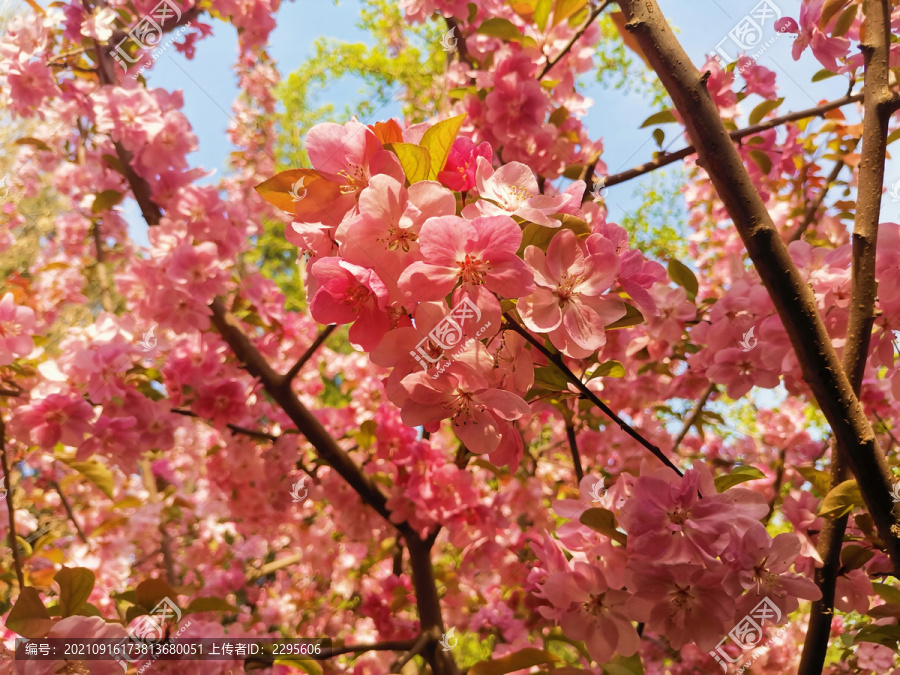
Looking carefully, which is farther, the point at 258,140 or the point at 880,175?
the point at 258,140

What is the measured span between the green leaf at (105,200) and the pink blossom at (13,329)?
577 millimetres

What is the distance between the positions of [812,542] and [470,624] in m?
1.82

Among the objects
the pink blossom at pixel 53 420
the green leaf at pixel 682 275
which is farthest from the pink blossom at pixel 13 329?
the green leaf at pixel 682 275

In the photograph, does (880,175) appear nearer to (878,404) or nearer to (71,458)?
(878,404)

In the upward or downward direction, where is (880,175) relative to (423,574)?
upward

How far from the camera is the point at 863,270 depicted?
2.86 ft

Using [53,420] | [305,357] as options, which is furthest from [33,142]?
[305,357]

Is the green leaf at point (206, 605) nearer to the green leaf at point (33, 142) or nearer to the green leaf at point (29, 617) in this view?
Result: the green leaf at point (29, 617)

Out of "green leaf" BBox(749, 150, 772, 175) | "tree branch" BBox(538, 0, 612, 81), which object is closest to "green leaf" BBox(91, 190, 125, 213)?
"tree branch" BBox(538, 0, 612, 81)

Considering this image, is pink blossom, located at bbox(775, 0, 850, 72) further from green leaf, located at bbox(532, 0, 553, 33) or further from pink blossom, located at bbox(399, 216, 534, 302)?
pink blossom, located at bbox(399, 216, 534, 302)

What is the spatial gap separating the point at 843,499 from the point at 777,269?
350mm

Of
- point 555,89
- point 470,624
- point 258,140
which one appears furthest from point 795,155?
point 258,140

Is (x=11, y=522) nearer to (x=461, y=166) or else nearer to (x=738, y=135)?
(x=461, y=166)

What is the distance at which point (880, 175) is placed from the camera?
896 millimetres
